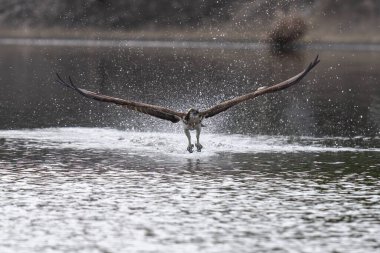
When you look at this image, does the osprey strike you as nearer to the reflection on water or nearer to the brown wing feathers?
the brown wing feathers

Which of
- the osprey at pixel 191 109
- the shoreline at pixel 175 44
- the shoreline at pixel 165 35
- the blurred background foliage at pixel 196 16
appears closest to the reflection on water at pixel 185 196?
the osprey at pixel 191 109

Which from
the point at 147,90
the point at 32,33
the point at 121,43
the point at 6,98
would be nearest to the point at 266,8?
the point at 121,43

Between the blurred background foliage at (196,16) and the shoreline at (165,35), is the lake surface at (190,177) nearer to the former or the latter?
the shoreline at (165,35)

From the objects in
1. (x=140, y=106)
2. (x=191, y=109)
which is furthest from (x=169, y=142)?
(x=140, y=106)

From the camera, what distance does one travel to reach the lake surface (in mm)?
24703

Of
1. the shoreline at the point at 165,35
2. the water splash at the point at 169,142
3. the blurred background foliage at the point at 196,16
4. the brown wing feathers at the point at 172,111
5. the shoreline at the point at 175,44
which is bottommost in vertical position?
the water splash at the point at 169,142

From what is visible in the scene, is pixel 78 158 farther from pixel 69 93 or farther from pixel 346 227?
pixel 69 93

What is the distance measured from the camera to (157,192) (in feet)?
98.6

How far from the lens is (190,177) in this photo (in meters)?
32.4

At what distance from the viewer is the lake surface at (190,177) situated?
24.7 metres

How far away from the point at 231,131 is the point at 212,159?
386 inches

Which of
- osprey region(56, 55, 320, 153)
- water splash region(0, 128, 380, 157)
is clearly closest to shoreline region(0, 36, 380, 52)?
water splash region(0, 128, 380, 157)

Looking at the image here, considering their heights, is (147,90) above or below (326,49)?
below

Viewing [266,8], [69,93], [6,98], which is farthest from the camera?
[266,8]
